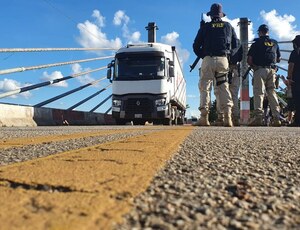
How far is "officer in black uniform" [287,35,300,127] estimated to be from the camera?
31.1 feet

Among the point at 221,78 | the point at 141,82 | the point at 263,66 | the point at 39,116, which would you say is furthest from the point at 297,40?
the point at 39,116

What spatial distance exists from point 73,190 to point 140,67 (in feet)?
42.1

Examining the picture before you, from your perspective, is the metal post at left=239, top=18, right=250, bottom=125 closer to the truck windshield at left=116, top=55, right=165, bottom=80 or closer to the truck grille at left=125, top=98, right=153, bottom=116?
the truck windshield at left=116, top=55, right=165, bottom=80

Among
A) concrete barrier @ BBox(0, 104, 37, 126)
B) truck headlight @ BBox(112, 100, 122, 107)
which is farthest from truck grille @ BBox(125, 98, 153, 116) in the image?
concrete barrier @ BBox(0, 104, 37, 126)

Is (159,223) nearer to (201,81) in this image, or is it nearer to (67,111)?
(201,81)

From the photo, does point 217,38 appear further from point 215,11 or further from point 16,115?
point 16,115

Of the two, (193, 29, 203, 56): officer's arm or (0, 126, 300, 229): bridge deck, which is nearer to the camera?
(0, 126, 300, 229): bridge deck

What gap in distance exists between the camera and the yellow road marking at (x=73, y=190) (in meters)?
1.16

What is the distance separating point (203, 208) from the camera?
4.50 ft

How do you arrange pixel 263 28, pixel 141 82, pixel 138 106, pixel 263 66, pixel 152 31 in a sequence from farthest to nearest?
pixel 152 31 → pixel 138 106 → pixel 141 82 → pixel 263 66 → pixel 263 28

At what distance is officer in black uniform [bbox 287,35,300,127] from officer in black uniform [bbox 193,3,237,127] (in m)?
1.89

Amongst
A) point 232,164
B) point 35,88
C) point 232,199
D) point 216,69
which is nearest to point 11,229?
point 232,199

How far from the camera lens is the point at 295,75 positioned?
→ 381 inches

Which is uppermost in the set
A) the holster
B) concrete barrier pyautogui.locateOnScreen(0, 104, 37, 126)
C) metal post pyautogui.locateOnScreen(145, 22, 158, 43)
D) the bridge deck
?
metal post pyautogui.locateOnScreen(145, 22, 158, 43)
